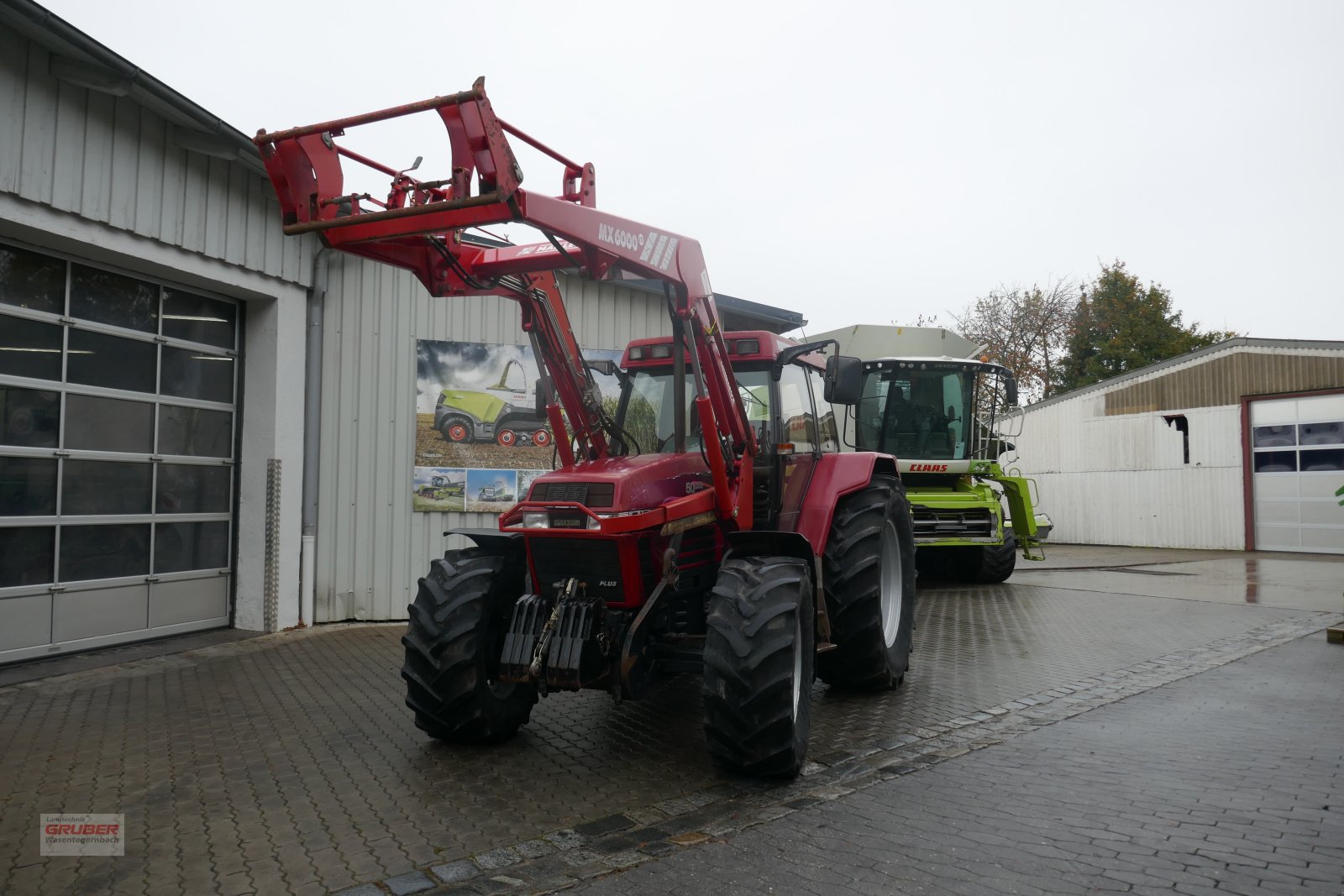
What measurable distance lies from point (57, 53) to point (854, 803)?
25.1 feet

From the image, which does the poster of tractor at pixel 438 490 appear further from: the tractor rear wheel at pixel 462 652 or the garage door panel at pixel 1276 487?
the garage door panel at pixel 1276 487

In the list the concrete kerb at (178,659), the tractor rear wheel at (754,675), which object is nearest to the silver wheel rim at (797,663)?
the tractor rear wheel at (754,675)

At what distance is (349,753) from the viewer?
5156 millimetres

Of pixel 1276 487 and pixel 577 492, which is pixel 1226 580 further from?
pixel 577 492

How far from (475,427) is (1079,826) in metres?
7.80

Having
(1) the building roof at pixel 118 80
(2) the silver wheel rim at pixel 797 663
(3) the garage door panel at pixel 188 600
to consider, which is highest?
(1) the building roof at pixel 118 80

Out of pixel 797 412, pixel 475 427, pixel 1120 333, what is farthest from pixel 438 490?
pixel 1120 333

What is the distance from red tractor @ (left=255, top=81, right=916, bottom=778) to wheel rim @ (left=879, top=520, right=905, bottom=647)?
489 mm

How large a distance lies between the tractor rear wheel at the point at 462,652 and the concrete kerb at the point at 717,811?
1200 millimetres

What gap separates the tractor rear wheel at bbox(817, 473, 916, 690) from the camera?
5895 millimetres

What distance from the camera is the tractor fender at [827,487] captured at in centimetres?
575

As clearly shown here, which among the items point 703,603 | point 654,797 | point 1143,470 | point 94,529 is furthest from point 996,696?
point 1143,470

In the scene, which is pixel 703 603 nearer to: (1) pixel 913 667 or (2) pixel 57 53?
(1) pixel 913 667
